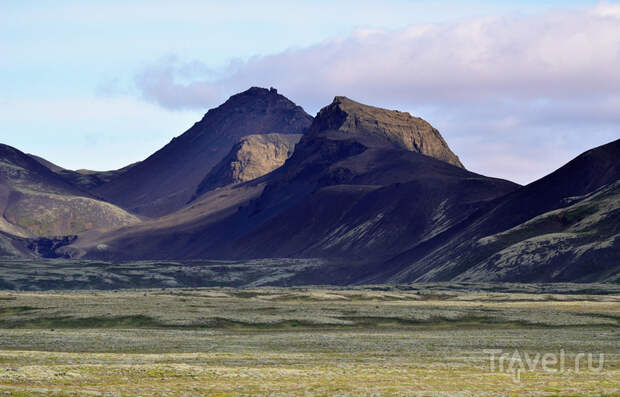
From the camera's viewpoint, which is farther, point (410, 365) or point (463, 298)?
point (463, 298)

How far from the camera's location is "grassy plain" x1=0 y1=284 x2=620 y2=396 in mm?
38688

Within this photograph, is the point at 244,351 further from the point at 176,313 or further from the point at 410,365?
the point at 176,313

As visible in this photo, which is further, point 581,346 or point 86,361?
point 581,346

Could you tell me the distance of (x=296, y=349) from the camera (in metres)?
63.3

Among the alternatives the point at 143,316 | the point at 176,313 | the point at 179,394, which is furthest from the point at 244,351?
the point at 176,313

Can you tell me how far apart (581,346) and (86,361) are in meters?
37.1

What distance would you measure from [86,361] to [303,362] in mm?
13209

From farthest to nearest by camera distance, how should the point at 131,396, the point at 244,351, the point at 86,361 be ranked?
the point at 244,351, the point at 86,361, the point at 131,396

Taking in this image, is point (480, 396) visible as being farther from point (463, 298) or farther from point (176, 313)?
point (463, 298)

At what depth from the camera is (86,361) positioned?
162ft

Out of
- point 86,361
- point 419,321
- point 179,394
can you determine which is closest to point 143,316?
point 419,321

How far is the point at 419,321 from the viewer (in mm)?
97375

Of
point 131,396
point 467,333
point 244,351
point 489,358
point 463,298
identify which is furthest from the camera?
point 463,298

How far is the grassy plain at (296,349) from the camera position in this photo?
38.7 meters
